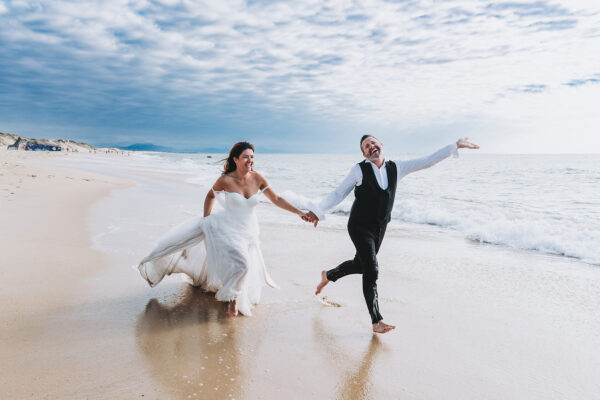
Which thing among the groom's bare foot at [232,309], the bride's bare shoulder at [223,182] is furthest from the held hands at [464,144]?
the groom's bare foot at [232,309]

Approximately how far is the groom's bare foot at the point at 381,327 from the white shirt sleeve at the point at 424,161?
1712 millimetres

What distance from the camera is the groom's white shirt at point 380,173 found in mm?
4570

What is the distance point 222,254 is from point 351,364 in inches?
77.8

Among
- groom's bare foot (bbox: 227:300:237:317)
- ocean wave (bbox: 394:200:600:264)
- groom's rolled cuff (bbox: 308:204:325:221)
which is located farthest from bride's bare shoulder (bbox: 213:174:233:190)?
ocean wave (bbox: 394:200:600:264)

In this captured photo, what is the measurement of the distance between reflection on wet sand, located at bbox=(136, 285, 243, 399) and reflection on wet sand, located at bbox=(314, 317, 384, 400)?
0.85 m

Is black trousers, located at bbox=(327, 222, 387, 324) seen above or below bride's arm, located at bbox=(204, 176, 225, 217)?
below

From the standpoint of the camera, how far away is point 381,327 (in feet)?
13.9

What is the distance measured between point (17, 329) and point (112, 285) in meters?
1.44

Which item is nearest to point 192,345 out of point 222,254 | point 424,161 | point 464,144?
point 222,254

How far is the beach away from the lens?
3201 mm

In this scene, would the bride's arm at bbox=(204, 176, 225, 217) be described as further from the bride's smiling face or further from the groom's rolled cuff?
the groom's rolled cuff

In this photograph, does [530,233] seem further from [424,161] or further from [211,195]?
[211,195]

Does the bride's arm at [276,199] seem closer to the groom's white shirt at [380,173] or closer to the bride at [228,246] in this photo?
the bride at [228,246]

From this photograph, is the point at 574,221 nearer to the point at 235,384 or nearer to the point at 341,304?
the point at 341,304
